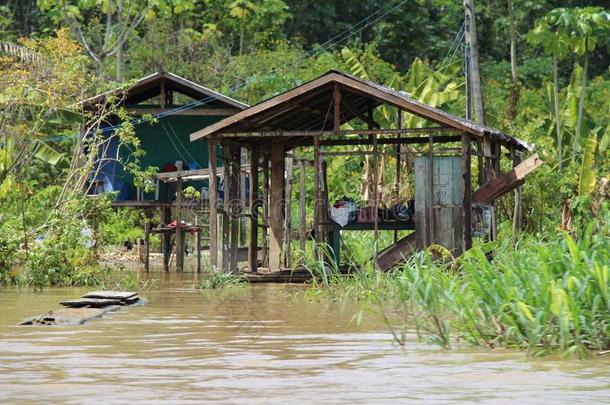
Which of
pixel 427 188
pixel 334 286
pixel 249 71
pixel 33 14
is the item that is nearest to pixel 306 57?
pixel 249 71

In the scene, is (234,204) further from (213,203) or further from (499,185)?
(499,185)

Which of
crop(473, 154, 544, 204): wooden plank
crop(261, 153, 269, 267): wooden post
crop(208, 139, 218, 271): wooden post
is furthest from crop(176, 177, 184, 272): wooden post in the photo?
crop(473, 154, 544, 204): wooden plank

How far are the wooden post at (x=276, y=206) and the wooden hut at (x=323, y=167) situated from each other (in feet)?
0.05

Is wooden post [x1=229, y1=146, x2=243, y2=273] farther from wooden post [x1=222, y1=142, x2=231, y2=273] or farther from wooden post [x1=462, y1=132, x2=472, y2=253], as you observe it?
wooden post [x1=462, y1=132, x2=472, y2=253]

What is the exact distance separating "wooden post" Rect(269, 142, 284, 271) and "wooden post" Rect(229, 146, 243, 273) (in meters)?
0.61

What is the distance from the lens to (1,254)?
17641 millimetres

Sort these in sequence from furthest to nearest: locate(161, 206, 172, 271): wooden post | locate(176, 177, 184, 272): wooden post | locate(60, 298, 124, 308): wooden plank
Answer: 1. locate(161, 206, 172, 271): wooden post
2. locate(176, 177, 184, 272): wooden post
3. locate(60, 298, 124, 308): wooden plank

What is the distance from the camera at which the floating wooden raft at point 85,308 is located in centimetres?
1153

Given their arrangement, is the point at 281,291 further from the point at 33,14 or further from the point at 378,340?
the point at 33,14

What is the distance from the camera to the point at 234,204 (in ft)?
66.1

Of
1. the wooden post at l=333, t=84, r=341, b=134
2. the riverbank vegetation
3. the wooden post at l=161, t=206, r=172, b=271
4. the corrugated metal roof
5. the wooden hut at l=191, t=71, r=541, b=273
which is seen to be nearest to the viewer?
the riverbank vegetation

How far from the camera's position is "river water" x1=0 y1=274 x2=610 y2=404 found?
7.02 meters

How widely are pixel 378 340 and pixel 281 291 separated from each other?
7021mm

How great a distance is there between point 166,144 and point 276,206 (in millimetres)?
5488
